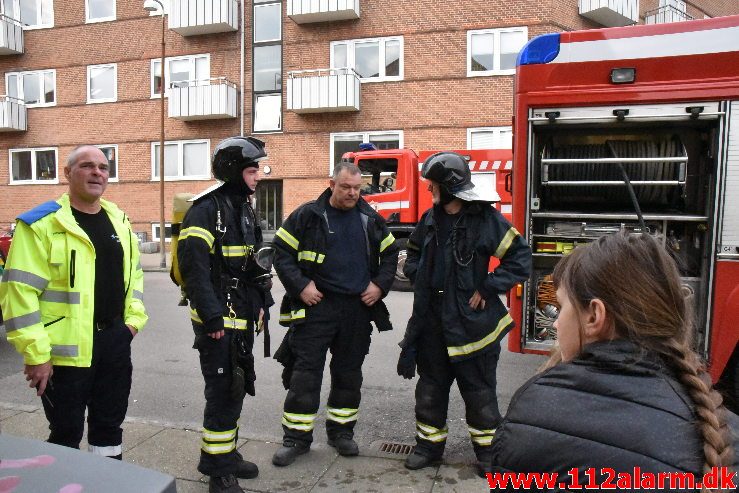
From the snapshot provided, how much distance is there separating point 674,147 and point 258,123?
644 inches

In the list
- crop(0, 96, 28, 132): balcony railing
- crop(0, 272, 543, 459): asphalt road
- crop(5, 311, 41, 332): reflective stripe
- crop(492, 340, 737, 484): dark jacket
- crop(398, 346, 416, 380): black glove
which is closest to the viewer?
crop(492, 340, 737, 484): dark jacket

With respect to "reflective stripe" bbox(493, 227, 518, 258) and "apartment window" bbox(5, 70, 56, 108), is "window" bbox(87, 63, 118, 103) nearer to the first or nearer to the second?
"apartment window" bbox(5, 70, 56, 108)

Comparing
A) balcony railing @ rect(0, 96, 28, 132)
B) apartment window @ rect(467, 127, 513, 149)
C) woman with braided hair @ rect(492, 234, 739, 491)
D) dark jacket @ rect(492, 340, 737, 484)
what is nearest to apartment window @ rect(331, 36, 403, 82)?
apartment window @ rect(467, 127, 513, 149)

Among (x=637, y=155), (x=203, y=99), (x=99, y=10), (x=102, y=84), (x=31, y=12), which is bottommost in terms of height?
(x=637, y=155)

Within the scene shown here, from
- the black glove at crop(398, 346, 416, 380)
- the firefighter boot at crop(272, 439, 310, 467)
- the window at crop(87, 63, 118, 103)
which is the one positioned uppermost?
the window at crop(87, 63, 118, 103)

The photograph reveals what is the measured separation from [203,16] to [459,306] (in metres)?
17.8

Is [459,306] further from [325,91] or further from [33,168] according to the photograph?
[33,168]

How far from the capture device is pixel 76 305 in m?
2.81

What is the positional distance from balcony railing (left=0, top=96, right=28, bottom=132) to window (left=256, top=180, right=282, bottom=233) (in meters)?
9.65

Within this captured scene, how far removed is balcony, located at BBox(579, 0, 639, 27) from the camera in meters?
17.0

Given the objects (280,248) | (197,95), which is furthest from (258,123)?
(280,248)

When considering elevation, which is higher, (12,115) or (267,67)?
(267,67)

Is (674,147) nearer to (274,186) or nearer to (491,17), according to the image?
(491,17)

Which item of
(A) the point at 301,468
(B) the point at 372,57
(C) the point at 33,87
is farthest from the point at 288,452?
(C) the point at 33,87
